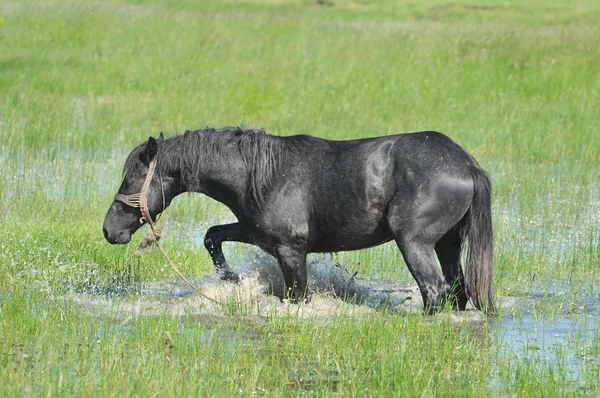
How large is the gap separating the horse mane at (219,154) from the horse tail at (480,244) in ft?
4.90

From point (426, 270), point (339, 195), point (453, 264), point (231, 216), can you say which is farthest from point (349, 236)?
point (231, 216)

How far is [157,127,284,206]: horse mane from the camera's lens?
7.26 m

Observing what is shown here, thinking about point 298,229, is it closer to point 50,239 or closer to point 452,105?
point 50,239

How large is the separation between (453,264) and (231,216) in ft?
12.3

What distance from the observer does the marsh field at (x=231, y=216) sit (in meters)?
5.54

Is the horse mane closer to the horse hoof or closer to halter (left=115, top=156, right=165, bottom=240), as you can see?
halter (left=115, top=156, right=165, bottom=240)

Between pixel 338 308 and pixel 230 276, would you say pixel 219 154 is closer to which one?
pixel 230 276

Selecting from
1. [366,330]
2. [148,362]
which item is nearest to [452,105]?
[366,330]

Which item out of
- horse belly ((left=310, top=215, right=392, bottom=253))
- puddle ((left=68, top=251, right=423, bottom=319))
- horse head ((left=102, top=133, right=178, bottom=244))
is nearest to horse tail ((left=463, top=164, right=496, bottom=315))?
puddle ((left=68, top=251, right=423, bottom=319))

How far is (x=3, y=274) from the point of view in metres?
7.66

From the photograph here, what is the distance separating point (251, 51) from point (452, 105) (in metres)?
4.56

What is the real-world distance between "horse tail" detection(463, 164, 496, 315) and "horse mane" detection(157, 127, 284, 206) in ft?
4.90

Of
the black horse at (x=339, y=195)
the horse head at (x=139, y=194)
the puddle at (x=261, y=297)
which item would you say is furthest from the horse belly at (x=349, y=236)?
the horse head at (x=139, y=194)

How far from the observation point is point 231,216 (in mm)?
10562
